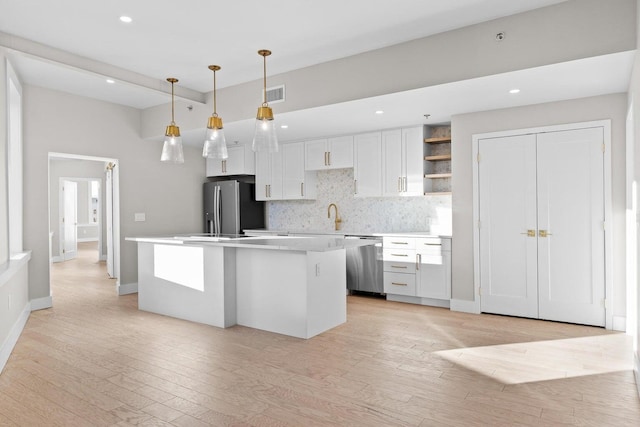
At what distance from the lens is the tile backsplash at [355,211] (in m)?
5.77

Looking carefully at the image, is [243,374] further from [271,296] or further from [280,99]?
[280,99]

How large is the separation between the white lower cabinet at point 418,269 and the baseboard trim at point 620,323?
1617 millimetres

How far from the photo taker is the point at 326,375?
9.77 ft

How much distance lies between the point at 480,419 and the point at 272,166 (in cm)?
524

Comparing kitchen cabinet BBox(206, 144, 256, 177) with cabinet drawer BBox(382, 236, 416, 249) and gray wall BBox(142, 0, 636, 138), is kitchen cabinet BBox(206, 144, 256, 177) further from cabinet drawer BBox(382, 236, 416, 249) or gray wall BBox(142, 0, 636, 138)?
cabinet drawer BBox(382, 236, 416, 249)

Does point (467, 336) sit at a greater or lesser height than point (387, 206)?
lesser

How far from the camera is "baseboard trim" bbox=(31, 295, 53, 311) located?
5008mm

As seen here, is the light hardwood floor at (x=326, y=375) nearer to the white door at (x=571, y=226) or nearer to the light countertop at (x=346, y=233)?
the white door at (x=571, y=226)

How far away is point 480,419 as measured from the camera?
2338 millimetres

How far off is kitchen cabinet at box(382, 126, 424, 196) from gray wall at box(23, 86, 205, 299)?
3365mm

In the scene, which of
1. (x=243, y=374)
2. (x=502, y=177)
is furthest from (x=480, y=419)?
(x=502, y=177)

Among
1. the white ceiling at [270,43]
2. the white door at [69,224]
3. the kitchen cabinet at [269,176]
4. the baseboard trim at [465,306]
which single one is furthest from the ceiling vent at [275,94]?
the white door at [69,224]

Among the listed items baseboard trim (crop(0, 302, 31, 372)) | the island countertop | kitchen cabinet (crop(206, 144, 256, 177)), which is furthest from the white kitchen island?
kitchen cabinet (crop(206, 144, 256, 177))

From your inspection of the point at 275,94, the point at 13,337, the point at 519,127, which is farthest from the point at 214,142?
the point at 519,127
